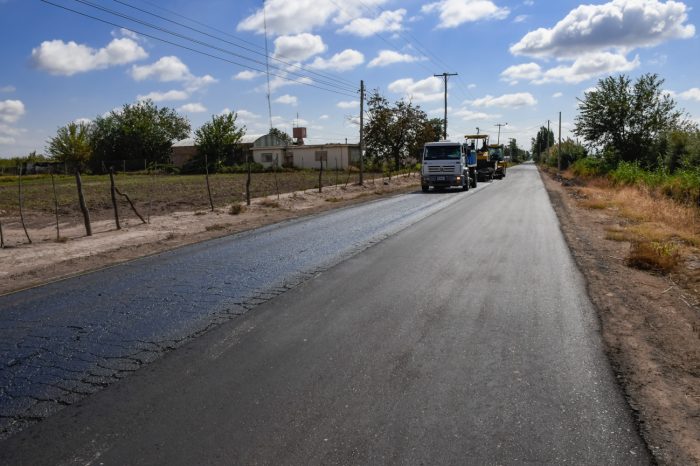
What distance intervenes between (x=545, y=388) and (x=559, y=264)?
5.37 metres

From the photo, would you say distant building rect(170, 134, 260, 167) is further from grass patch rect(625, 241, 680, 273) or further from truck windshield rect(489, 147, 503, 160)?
grass patch rect(625, 241, 680, 273)

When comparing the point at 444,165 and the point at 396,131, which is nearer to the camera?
the point at 444,165

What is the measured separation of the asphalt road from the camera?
317 centimetres

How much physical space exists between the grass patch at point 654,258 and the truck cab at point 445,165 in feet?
64.2

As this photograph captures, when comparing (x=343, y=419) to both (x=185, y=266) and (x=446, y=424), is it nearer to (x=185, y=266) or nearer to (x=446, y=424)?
(x=446, y=424)

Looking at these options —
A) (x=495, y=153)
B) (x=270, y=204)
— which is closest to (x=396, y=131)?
(x=495, y=153)

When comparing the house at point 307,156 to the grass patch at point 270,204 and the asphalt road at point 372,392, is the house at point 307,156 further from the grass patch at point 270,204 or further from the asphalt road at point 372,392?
the asphalt road at point 372,392

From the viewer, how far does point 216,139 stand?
59969 millimetres

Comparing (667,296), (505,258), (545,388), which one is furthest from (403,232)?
(545,388)

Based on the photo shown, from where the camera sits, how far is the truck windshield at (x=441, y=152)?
94.1 feet

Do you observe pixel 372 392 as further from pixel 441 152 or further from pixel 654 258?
pixel 441 152

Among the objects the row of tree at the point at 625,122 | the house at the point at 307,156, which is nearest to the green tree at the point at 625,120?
the row of tree at the point at 625,122

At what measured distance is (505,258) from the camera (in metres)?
9.27

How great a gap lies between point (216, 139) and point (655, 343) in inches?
2333
